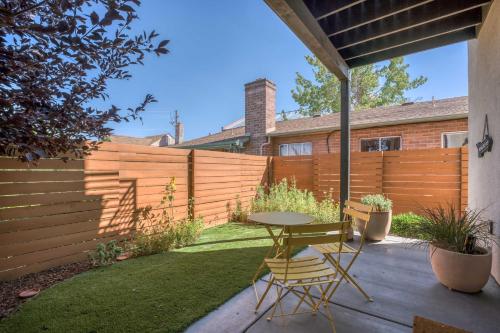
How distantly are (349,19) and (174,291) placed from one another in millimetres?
3802

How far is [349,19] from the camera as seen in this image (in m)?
3.30

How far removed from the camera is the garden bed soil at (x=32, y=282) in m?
2.54

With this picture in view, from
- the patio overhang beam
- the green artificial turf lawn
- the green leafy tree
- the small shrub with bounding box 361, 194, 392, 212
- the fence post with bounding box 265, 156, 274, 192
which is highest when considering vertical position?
the green leafy tree

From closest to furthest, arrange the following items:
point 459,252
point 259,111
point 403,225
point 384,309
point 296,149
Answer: point 384,309 → point 459,252 → point 403,225 → point 296,149 → point 259,111

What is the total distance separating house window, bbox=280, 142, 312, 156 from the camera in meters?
10.1

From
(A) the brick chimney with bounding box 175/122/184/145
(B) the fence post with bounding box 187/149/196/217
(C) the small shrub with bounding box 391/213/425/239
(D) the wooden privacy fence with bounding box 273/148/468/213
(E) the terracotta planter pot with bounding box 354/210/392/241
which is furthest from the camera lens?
(A) the brick chimney with bounding box 175/122/184/145

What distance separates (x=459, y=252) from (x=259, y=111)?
9147mm

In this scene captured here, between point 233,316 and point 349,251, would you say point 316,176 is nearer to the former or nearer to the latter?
point 349,251

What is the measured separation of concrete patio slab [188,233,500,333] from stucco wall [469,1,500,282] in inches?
29.7

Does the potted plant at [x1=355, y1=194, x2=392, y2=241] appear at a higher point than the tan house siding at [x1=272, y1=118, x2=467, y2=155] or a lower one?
lower

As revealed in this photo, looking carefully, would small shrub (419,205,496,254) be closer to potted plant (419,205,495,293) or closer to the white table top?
potted plant (419,205,495,293)

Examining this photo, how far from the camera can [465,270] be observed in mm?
2592

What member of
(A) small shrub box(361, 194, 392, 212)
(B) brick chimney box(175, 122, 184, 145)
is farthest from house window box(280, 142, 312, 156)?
(B) brick chimney box(175, 122, 184, 145)

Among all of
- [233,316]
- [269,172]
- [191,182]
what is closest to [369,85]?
[269,172]
